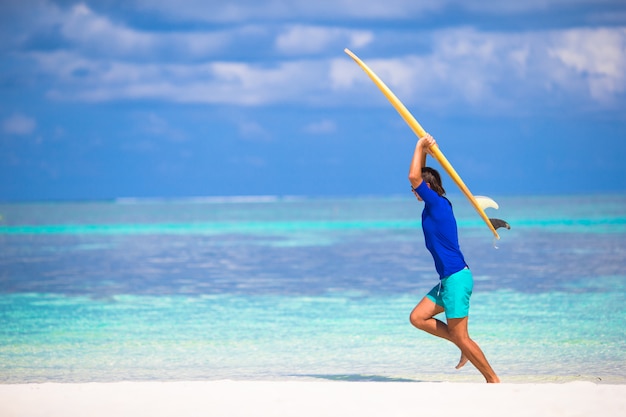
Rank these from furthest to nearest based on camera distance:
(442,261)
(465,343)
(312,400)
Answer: (465,343) < (442,261) < (312,400)

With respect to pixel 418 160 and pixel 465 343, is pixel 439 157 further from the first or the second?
pixel 465 343

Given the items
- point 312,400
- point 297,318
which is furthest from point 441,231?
point 297,318

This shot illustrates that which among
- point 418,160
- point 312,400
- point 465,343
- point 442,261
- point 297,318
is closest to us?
point 312,400

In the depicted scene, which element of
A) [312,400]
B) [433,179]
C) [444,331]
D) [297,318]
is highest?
[297,318]

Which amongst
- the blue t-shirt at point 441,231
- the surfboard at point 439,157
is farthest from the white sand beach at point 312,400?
the surfboard at point 439,157

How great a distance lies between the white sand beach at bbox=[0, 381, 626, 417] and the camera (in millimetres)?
5402

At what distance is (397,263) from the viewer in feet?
65.5

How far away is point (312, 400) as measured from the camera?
223 inches

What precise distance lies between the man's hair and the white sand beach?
136 cm

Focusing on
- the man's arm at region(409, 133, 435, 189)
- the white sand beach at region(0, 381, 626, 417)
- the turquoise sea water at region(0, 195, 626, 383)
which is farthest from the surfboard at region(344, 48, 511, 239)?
the turquoise sea water at region(0, 195, 626, 383)

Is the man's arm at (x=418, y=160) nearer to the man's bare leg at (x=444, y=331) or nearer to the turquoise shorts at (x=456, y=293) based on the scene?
the turquoise shorts at (x=456, y=293)

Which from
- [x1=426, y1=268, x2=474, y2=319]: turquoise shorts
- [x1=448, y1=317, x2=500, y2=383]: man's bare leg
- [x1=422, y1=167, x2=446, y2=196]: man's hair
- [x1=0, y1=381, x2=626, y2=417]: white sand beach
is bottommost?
[x1=0, y1=381, x2=626, y2=417]: white sand beach

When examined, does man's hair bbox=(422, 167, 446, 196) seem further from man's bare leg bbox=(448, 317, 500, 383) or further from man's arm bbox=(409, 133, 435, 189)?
man's bare leg bbox=(448, 317, 500, 383)

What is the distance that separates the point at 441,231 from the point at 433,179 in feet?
1.26
